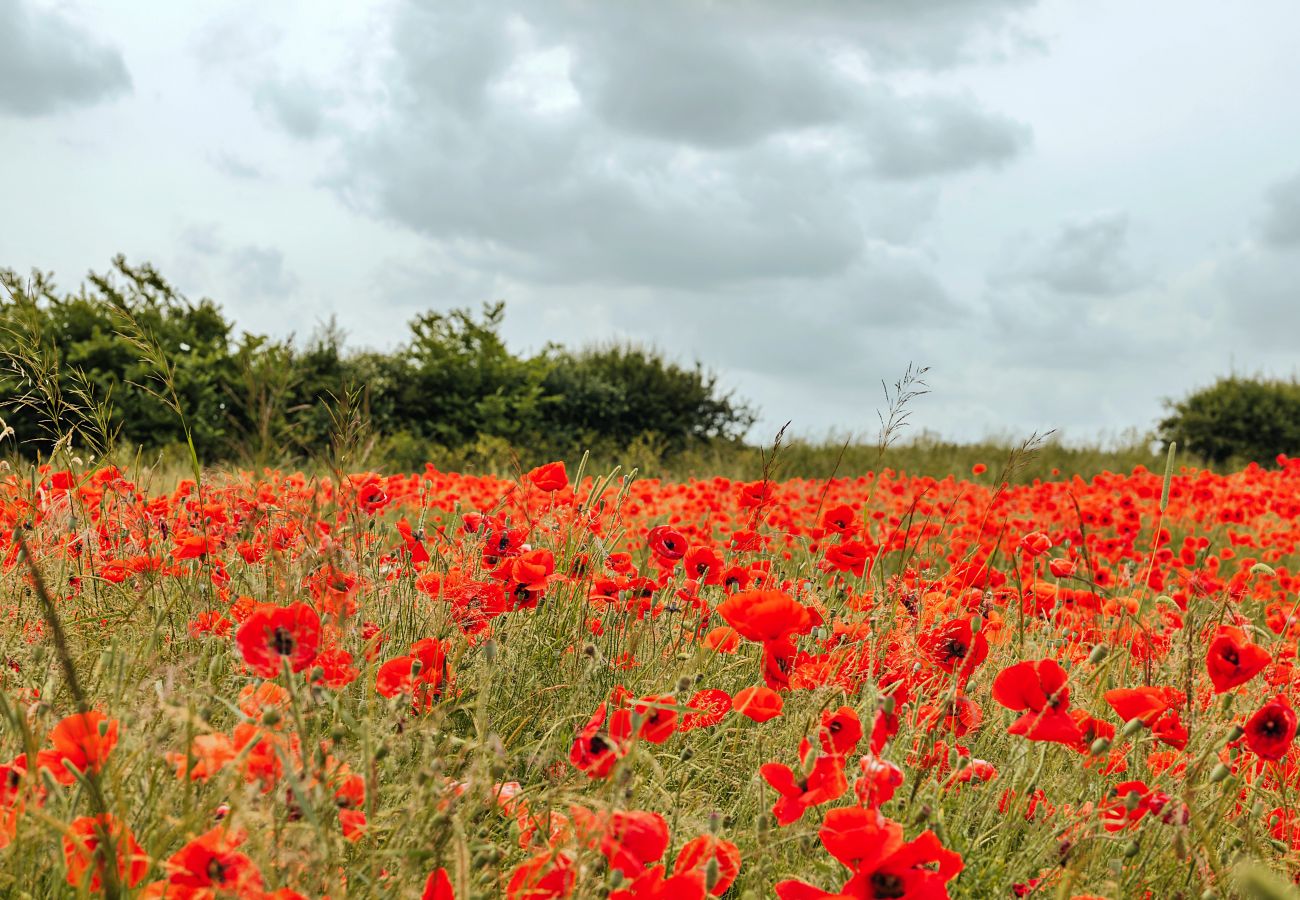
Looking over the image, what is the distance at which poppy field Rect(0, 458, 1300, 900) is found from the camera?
1373 mm

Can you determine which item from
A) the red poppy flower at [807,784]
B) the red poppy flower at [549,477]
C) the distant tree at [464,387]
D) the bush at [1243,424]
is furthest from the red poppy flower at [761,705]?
the bush at [1243,424]

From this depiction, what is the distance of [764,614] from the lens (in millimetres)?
1701

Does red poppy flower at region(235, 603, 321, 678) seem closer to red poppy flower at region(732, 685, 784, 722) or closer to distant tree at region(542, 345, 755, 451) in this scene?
red poppy flower at region(732, 685, 784, 722)

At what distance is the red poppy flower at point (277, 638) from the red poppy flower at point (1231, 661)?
146 cm

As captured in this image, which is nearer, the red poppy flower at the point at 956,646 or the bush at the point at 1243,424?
the red poppy flower at the point at 956,646

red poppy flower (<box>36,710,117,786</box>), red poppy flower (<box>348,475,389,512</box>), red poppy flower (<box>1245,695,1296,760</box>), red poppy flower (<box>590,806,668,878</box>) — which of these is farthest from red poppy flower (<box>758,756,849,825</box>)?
red poppy flower (<box>348,475,389,512</box>)

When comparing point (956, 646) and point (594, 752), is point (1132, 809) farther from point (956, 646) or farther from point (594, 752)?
point (594, 752)

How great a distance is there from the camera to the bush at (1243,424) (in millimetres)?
17438

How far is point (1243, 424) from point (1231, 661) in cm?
1807

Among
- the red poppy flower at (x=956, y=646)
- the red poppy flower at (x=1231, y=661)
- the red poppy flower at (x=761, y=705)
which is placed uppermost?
the red poppy flower at (x=1231, y=661)

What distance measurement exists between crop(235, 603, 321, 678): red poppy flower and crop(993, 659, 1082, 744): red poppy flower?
43.2 inches

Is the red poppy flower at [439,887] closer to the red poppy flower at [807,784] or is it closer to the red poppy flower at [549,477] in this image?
the red poppy flower at [807,784]

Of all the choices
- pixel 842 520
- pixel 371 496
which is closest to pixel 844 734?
pixel 842 520

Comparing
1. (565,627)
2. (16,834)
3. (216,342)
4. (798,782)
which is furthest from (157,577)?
(216,342)
